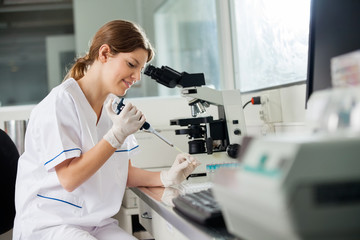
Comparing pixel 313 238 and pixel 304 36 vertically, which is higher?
pixel 304 36

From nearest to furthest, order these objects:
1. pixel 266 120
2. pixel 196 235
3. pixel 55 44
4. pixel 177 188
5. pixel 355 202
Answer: pixel 355 202 < pixel 196 235 < pixel 177 188 < pixel 266 120 < pixel 55 44

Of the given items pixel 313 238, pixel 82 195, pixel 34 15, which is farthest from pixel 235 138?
pixel 34 15

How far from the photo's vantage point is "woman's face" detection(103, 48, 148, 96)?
1.61 meters

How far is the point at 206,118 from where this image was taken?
A: 5.20 ft

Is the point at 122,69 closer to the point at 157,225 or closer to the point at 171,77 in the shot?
the point at 171,77

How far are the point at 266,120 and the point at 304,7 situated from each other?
1.55 ft

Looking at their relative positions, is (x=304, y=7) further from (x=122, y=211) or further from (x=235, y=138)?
(x=122, y=211)

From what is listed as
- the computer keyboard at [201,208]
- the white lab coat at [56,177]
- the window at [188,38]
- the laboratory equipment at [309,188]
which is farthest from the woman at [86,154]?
the window at [188,38]

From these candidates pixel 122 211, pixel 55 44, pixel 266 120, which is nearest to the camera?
pixel 266 120

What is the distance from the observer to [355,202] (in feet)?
1.66

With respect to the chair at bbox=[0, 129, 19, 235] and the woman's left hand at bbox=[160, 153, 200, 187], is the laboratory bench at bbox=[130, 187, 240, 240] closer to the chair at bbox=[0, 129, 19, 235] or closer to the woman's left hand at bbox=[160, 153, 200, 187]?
the woman's left hand at bbox=[160, 153, 200, 187]

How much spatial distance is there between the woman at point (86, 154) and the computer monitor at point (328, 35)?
58cm

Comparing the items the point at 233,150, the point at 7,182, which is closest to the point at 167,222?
the point at 233,150

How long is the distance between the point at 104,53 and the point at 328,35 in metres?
0.86
